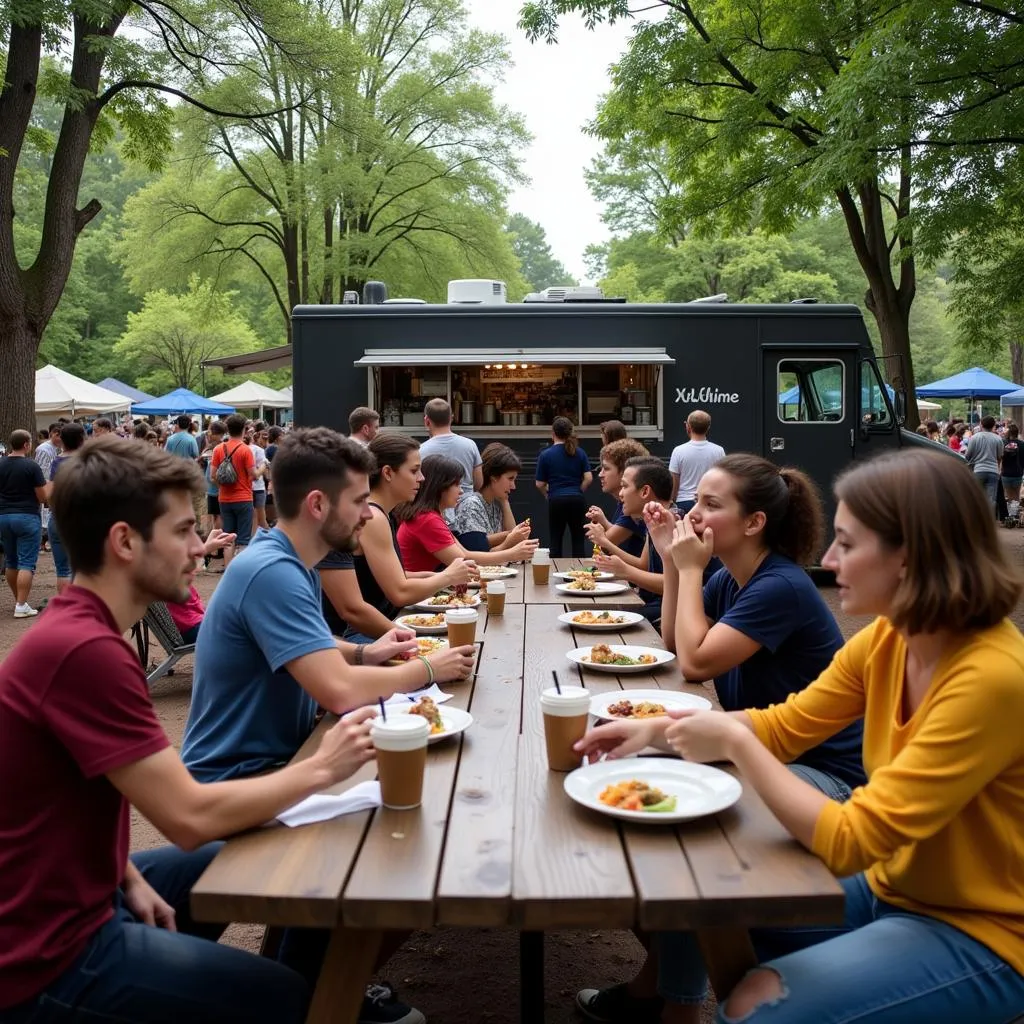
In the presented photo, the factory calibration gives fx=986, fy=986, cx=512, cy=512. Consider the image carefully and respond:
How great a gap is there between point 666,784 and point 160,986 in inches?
45.3

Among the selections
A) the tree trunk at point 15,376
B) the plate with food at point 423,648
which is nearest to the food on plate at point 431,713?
the plate with food at point 423,648

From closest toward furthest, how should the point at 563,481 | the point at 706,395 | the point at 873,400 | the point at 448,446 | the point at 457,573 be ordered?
1. the point at 457,573
2. the point at 448,446
3. the point at 563,481
4. the point at 706,395
5. the point at 873,400

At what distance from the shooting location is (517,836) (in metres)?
2.07

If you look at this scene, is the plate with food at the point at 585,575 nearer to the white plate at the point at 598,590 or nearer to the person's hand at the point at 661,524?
the white plate at the point at 598,590

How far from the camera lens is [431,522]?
18.5 feet

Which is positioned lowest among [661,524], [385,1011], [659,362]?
[385,1011]

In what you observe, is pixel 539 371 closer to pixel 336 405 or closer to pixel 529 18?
pixel 336 405

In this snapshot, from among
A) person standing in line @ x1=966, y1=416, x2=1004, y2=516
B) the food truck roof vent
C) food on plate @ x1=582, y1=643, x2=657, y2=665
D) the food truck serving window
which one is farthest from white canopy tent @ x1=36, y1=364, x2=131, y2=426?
food on plate @ x1=582, y1=643, x2=657, y2=665

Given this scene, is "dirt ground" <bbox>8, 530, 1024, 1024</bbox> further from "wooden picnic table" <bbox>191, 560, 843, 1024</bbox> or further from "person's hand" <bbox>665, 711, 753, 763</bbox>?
"person's hand" <bbox>665, 711, 753, 763</bbox>

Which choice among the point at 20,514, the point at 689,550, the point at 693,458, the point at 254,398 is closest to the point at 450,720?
the point at 689,550

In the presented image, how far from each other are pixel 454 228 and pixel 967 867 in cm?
2214

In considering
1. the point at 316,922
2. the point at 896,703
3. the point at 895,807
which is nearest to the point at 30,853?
the point at 316,922

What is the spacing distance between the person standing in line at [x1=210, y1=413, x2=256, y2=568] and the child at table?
9685mm

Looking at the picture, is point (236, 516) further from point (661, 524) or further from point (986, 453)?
point (986, 453)
